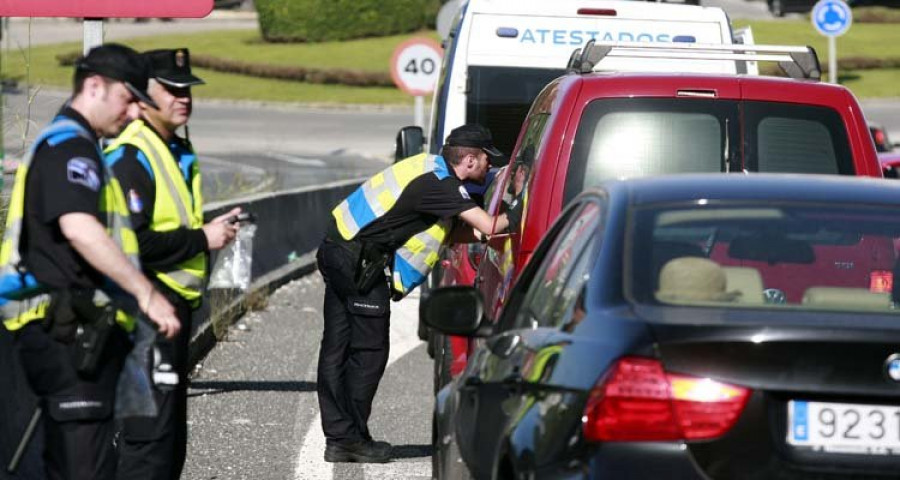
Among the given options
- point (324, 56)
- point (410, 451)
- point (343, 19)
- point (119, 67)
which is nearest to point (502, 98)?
point (410, 451)

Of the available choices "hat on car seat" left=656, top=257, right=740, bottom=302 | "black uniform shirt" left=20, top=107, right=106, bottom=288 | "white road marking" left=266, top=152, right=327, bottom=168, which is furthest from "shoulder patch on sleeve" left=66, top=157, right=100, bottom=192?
"white road marking" left=266, top=152, right=327, bottom=168

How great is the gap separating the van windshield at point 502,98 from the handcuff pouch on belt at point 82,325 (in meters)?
7.48

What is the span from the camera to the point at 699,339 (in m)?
4.46

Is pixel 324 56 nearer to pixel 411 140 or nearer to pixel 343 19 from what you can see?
pixel 343 19

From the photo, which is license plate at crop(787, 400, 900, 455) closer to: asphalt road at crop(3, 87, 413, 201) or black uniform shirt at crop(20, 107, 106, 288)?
black uniform shirt at crop(20, 107, 106, 288)

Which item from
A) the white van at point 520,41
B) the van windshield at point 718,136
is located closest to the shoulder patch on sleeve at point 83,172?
the van windshield at point 718,136

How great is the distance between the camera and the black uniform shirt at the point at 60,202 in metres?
5.68

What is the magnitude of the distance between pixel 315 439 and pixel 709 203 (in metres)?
4.94

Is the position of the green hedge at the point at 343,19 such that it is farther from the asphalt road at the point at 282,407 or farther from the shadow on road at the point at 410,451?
the shadow on road at the point at 410,451

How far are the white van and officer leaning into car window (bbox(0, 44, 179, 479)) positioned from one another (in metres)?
7.22

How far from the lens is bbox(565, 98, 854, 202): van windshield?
7.72 metres

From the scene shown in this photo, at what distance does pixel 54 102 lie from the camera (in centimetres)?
1155

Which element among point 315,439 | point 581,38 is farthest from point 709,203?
point 581,38

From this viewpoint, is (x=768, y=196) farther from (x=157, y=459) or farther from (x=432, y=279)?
(x=432, y=279)
